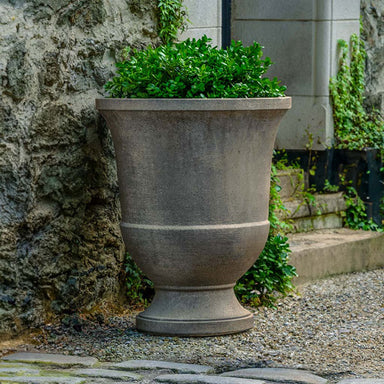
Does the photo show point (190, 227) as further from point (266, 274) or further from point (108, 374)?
point (266, 274)

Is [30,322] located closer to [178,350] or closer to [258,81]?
[178,350]

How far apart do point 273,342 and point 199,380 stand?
0.84 metres

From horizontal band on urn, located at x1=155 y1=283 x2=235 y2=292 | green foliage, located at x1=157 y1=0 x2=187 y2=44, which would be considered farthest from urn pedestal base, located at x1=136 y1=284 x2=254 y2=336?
green foliage, located at x1=157 y1=0 x2=187 y2=44

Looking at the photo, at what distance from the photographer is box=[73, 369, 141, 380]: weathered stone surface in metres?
3.91

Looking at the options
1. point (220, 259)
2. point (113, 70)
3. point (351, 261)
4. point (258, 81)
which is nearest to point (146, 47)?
point (113, 70)

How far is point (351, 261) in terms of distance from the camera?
6.58 metres

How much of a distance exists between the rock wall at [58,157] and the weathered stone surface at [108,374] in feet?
2.02

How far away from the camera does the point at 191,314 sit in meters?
4.64

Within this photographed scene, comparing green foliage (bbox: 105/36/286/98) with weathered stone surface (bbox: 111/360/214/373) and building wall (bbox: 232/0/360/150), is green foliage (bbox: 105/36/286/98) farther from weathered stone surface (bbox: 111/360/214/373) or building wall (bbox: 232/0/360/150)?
building wall (bbox: 232/0/360/150)

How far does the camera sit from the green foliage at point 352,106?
23.2ft

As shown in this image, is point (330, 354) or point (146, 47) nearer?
point (330, 354)

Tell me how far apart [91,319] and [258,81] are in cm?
147

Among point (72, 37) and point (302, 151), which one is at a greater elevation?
point (72, 37)

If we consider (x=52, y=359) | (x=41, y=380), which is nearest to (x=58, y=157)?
(x=52, y=359)
